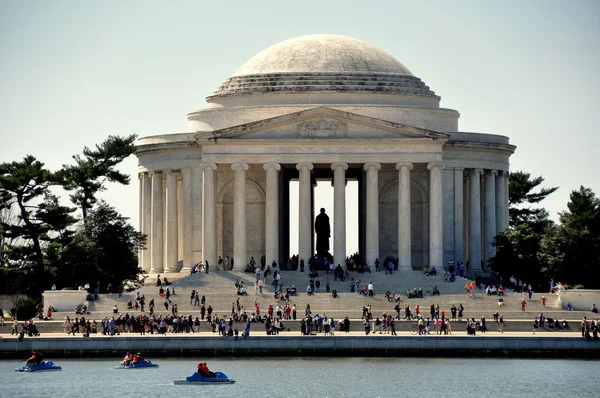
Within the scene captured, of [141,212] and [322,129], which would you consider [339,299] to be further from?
[141,212]

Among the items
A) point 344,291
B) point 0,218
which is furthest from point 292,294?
point 0,218

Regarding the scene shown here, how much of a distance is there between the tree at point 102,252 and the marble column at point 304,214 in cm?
1490

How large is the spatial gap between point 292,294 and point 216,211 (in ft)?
57.3

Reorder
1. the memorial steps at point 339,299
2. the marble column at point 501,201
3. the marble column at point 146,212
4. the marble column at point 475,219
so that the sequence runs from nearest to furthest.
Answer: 1. the memorial steps at point 339,299
2. the marble column at point 475,219
3. the marble column at point 501,201
4. the marble column at point 146,212

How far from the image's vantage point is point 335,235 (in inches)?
5645

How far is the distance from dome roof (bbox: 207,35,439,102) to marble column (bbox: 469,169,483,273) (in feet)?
26.9

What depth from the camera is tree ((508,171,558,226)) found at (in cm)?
17488

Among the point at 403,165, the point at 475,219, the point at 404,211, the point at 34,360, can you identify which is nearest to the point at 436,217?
the point at 404,211

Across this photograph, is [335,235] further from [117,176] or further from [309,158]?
[117,176]

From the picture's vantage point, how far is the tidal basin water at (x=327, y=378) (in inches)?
3750

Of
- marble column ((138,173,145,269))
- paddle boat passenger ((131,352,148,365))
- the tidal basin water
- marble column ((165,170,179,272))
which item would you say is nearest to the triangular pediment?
marble column ((165,170,179,272))

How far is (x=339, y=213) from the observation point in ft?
471

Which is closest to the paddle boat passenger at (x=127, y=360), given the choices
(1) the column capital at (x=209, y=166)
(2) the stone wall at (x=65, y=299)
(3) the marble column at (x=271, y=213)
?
(2) the stone wall at (x=65, y=299)

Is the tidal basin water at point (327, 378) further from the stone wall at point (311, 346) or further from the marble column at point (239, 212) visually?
the marble column at point (239, 212)
